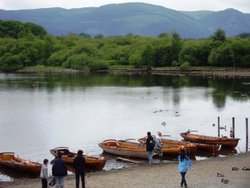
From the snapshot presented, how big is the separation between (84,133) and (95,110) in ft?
69.5

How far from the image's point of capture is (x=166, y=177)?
95.9 feet

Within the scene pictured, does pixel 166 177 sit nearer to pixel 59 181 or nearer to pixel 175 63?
pixel 59 181

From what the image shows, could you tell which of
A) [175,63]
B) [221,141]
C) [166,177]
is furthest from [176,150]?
[175,63]

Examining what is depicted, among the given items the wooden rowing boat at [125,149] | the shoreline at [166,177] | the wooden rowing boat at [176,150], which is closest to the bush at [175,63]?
the wooden rowing boat at [125,149]

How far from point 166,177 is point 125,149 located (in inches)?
500

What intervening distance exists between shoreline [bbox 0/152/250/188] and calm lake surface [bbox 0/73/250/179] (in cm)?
759

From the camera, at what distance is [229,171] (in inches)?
1214

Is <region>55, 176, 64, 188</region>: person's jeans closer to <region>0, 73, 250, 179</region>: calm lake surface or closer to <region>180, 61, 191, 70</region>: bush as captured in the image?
<region>0, 73, 250, 179</region>: calm lake surface

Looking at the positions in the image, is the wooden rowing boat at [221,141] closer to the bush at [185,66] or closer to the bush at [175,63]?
the bush at [185,66]

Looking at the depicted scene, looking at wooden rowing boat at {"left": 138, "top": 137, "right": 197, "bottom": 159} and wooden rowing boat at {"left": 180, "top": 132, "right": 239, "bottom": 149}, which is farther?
wooden rowing boat at {"left": 180, "top": 132, "right": 239, "bottom": 149}

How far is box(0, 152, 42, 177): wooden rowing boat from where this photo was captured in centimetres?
3508

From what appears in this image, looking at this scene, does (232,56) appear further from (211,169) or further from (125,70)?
(211,169)

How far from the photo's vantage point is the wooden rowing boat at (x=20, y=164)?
35.1 m

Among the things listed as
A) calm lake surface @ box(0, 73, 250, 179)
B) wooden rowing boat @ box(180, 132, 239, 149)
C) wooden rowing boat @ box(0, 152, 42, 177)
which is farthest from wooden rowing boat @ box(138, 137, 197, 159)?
wooden rowing boat @ box(0, 152, 42, 177)
